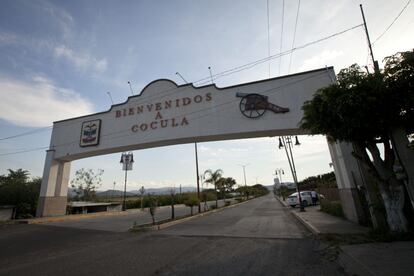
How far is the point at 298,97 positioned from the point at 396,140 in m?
6.47

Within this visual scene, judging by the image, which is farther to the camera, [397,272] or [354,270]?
[354,270]

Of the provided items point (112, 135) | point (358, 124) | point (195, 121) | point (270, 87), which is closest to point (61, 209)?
point (112, 135)

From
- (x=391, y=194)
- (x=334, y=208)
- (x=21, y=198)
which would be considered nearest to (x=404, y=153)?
(x=391, y=194)

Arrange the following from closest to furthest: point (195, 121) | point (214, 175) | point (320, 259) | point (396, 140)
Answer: point (320, 259)
point (396, 140)
point (195, 121)
point (214, 175)

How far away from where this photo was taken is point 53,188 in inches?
798

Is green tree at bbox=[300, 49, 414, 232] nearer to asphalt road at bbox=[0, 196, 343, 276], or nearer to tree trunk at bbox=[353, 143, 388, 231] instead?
tree trunk at bbox=[353, 143, 388, 231]

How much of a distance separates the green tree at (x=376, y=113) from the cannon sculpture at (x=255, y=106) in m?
6.05

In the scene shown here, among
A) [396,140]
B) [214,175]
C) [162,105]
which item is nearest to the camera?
[396,140]

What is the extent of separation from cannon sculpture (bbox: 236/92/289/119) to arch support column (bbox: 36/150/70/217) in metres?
16.7

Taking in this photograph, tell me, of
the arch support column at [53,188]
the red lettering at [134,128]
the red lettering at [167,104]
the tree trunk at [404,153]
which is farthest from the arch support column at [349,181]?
the arch support column at [53,188]

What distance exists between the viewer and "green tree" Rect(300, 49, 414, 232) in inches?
289

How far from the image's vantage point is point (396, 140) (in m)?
8.54

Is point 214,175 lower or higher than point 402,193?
higher

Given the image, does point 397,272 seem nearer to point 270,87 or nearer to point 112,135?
point 270,87
